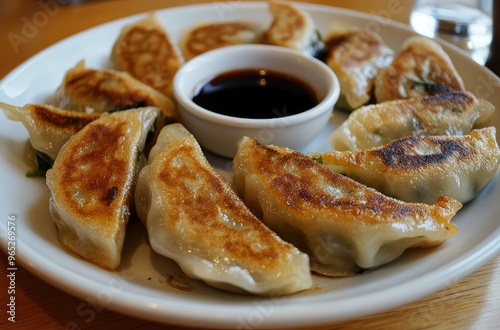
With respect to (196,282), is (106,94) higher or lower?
higher

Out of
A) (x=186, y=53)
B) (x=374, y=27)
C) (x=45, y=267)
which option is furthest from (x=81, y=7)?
(x=45, y=267)

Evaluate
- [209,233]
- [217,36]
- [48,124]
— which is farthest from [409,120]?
[48,124]

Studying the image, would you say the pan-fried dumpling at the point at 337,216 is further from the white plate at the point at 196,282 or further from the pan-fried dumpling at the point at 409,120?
the pan-fried dumpling at the point at 409,120

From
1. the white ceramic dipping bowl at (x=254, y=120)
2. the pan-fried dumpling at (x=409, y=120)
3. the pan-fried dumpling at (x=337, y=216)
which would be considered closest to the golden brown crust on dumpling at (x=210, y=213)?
the pan-fried dumpling at (x=337, y=216)

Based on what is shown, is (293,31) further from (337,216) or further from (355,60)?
(337,216)

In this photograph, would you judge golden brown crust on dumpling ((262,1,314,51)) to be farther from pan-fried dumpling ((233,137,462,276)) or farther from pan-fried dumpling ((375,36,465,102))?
pan-fried dumpling ((233,137,462,276))
